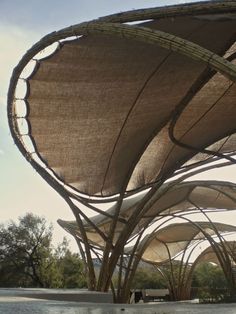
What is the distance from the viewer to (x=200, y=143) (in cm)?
1686

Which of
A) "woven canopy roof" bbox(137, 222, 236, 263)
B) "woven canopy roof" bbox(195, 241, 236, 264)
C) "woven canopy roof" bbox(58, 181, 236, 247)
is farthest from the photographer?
"woven canopy roof" bbox(195, 241, 236, 264)

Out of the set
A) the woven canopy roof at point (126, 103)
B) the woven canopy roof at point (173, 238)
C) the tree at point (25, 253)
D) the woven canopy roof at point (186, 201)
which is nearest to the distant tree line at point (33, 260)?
the tree at point (25, 253)

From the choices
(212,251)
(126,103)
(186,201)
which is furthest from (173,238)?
(126,103)

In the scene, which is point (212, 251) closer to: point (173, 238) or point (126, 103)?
point (173, 238)

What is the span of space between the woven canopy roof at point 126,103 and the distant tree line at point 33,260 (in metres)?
28.6

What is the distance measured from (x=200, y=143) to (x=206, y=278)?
1794 inches

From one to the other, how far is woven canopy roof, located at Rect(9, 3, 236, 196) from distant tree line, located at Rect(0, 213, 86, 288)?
1125 inches

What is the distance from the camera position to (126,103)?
13.3 m

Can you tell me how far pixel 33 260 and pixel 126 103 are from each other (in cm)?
3498

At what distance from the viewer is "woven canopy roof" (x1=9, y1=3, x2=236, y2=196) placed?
999 cm

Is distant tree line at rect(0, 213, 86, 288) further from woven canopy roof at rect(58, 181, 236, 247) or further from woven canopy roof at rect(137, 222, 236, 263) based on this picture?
woven canopy roof at rect(58, 181, 236, 247)

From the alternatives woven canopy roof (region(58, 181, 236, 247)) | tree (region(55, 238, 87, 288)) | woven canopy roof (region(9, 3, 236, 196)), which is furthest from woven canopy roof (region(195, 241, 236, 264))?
woven canopy roof (region(9, 3, 236, 196))

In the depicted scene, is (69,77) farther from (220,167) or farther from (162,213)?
(162,213)

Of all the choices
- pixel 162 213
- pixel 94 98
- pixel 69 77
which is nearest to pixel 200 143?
pixel 94 98
